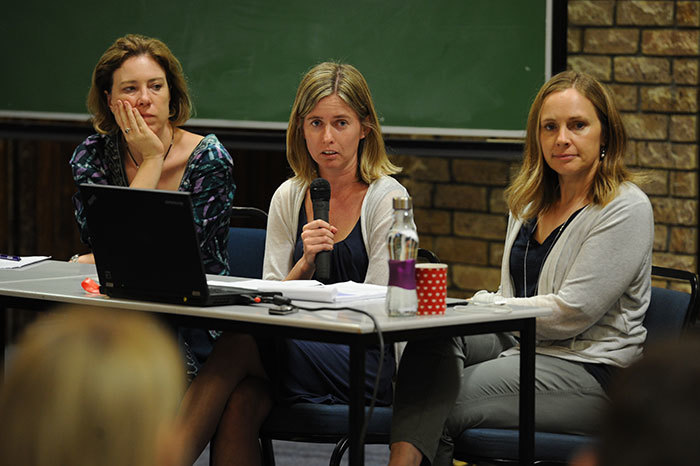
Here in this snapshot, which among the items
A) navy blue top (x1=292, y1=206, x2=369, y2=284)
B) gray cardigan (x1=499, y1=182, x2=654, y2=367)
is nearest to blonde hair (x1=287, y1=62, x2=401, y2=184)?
navy blue top (x1=292, y1=206, x2=369, y2=284)

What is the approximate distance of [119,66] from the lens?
3072mm

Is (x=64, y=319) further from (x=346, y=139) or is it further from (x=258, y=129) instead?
(x=258, y=129)

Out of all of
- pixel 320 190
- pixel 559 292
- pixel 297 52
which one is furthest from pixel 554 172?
pixel 297 52

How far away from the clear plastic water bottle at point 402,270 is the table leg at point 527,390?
0.98 feet

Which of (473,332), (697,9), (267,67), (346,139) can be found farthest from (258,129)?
(473,332)

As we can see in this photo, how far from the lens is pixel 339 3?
3.87 m

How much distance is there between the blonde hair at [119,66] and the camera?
3.08m

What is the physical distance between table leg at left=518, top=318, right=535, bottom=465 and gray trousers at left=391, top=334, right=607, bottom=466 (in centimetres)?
6

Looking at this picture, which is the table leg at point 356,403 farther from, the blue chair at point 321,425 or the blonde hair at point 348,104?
the blonde hair at point 348,104

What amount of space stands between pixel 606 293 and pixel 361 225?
0.67m

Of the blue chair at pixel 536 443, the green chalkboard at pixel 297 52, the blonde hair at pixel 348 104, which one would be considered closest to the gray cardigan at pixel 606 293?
the blue chair at pixel 536 443

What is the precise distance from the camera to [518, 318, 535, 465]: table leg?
2.11 m

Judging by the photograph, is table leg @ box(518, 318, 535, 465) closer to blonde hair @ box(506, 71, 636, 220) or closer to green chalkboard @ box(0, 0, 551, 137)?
blonde hair @ box(506, 71, 636, 220)

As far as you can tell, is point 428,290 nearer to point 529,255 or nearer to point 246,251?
point 529,255
